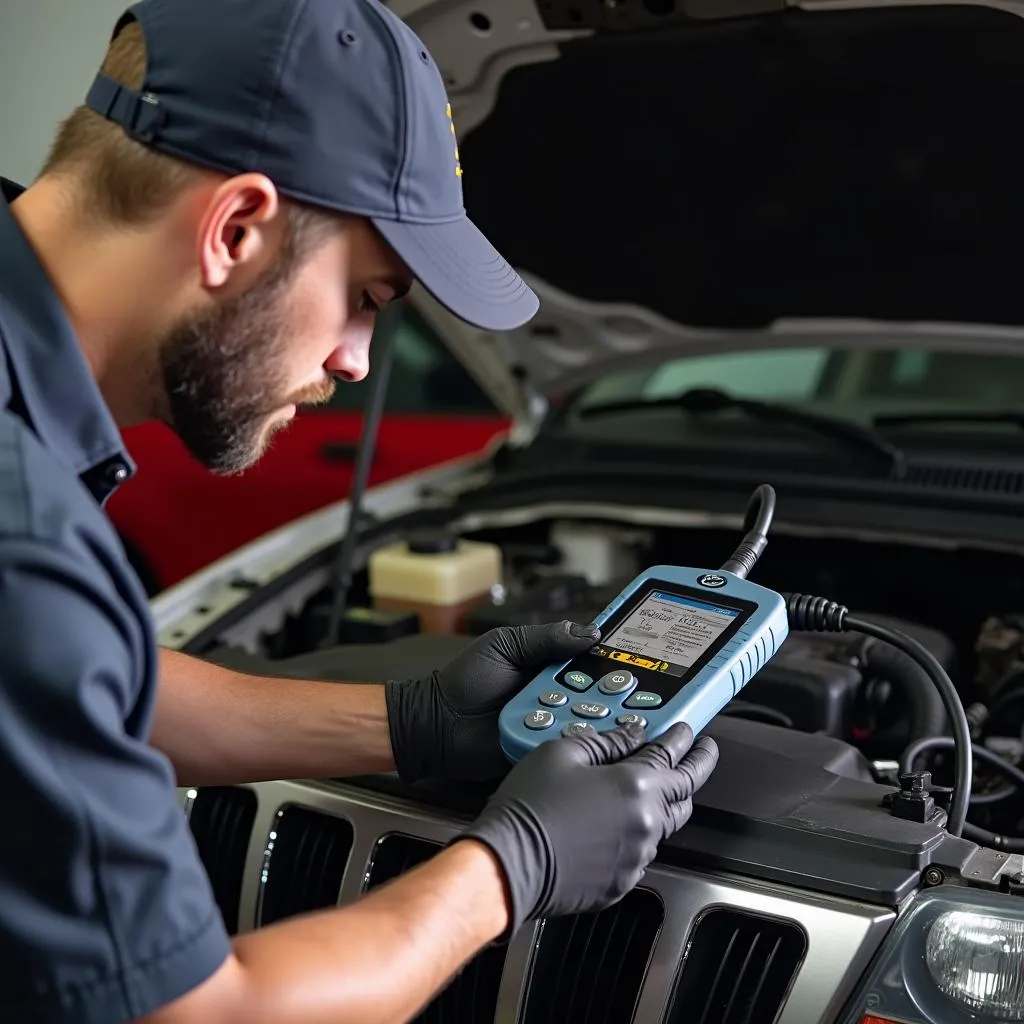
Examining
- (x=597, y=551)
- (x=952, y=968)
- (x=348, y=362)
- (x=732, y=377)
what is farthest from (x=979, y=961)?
(x=732, y=377)

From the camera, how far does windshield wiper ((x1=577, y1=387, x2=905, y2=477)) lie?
198 cm

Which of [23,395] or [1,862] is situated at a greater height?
[23,395]

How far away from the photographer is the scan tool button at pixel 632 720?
1141 mm

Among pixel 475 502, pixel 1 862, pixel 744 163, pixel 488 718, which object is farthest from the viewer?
pixel 475 502

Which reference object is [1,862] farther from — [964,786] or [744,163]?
[744,163]

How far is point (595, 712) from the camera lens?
3.85 ft

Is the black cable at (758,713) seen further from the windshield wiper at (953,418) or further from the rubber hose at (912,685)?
the windshield wiper at (953,418)

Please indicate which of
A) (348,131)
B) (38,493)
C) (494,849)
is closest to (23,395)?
(38,493)

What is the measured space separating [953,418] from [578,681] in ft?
3.74

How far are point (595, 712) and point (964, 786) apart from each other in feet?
1.19

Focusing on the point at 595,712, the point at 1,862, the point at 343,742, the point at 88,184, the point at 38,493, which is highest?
the point at 88,184

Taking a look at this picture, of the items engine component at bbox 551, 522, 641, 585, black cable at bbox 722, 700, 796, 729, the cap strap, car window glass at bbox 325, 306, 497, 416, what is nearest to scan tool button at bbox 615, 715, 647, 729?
black cable at bbox 722, 700, 796, 729

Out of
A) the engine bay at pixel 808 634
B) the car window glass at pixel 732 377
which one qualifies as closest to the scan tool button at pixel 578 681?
the engine bay at pixel 808 634

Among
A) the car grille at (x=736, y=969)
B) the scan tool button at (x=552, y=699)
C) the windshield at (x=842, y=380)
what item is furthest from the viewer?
the windshield at (x=842, y=380)
